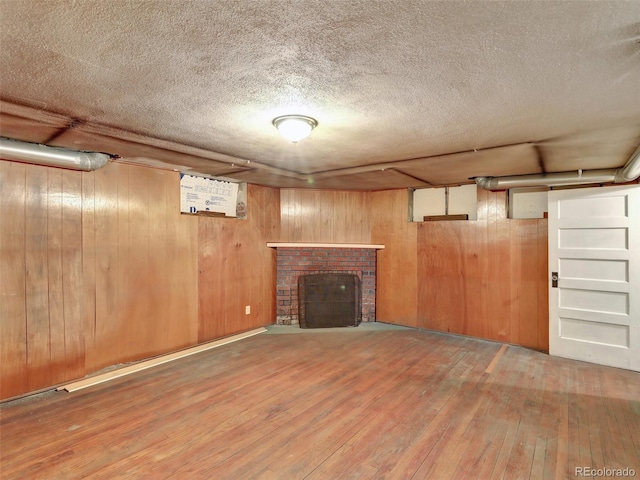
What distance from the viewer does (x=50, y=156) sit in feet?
9.12

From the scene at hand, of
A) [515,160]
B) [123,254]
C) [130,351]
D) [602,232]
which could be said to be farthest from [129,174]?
[602,232]

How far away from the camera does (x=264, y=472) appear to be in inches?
76.9

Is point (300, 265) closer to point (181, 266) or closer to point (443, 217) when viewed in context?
point (181, 266)

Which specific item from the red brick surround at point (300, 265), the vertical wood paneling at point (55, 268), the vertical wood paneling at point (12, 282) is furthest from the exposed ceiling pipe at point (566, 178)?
the vertical wood paneling at point (12, 282)

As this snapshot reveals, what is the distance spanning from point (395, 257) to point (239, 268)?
2.48 m

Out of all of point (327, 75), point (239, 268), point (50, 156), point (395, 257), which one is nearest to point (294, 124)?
point (327, 75)

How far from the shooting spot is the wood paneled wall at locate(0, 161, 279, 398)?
2.79 metres

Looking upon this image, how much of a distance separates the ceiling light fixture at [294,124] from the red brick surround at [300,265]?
3133 mm

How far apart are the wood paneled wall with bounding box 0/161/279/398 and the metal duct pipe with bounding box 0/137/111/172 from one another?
0.56ft

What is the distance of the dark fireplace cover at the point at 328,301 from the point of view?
515cm

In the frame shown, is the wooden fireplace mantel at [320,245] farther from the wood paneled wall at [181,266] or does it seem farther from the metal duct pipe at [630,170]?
the metal duct pipe at [630,170]

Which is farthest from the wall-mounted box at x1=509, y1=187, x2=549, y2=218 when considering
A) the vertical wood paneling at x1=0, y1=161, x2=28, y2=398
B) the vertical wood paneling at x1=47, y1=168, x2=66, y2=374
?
the vertical wood paneling at x1=0, y1=161, x2=28, y2=398

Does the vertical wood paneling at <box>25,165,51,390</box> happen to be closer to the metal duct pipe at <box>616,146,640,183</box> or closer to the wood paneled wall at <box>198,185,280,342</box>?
the wood paneled wall at <box>198,185,280,342</box>

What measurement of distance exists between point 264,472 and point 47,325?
244 centimetres
